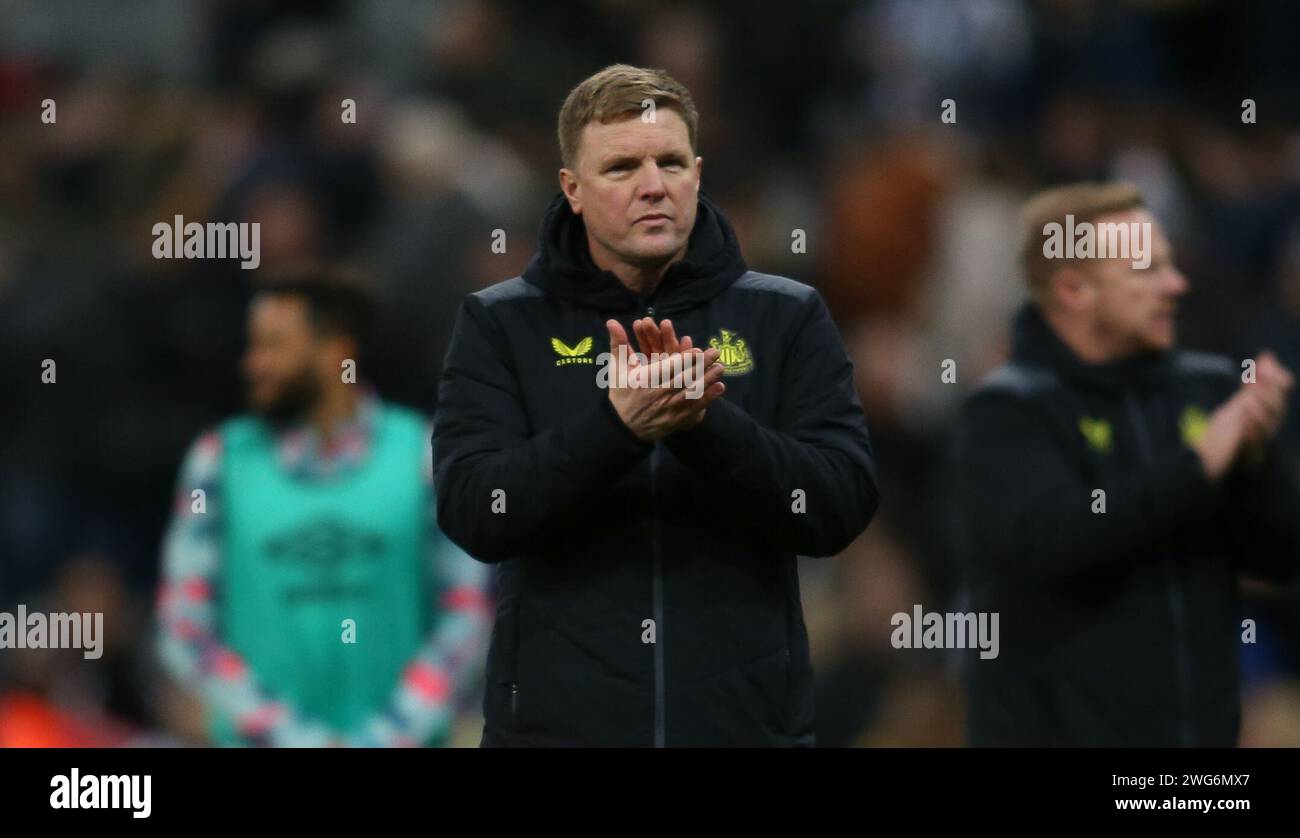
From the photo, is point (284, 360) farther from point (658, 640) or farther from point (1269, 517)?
point (1269, 517)

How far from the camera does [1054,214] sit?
5.45 m

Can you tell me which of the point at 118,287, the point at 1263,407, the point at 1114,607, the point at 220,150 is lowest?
the point at 1114,607

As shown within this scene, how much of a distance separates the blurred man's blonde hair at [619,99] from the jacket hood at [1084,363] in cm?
143

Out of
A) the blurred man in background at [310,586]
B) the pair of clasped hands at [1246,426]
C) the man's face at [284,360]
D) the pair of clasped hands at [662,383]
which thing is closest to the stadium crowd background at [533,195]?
the man's face at [284,360]

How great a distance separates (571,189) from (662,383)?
53 centimetres

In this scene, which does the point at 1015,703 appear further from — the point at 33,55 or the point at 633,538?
the point at 33,55

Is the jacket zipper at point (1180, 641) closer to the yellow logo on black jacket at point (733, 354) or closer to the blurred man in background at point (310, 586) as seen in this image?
the yellow logo on black jacket at point (733, 354)

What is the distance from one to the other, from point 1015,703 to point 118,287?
4.83 m

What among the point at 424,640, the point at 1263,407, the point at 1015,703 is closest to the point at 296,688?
the point at 424,640

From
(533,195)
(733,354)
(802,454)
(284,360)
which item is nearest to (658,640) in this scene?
(802,454)

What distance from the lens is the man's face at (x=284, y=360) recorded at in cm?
570

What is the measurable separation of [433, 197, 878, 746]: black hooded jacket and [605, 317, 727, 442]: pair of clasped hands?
32 mm

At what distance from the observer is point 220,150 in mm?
9812

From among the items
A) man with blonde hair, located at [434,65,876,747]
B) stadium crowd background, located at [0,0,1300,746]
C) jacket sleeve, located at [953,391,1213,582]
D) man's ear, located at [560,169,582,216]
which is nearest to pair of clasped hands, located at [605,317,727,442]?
man with blonde hair, located at [434,65,876,747]
